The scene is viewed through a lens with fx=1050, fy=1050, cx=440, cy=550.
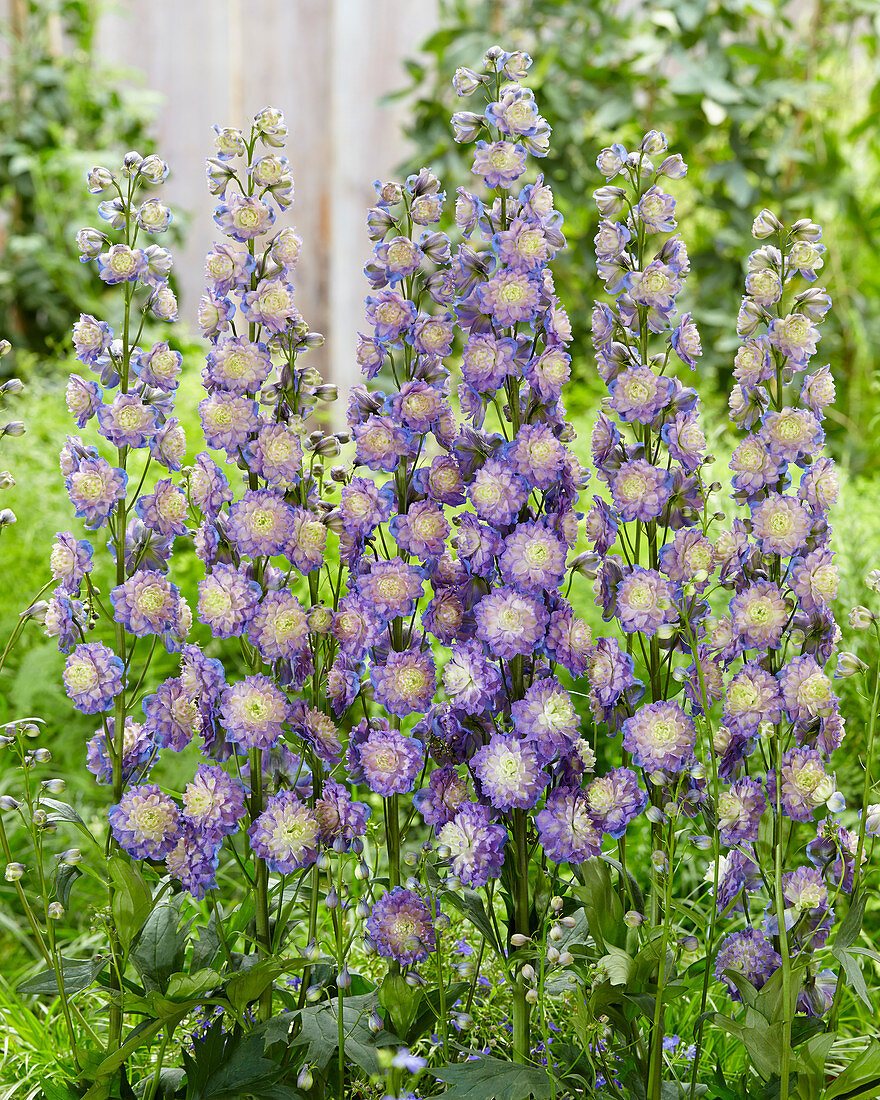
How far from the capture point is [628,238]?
Answer: 103 centimetres

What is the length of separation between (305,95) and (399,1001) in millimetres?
2844

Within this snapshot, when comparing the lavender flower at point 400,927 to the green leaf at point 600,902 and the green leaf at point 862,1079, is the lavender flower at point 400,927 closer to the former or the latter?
the green leaf at point 600,902

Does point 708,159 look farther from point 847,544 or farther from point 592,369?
point 847,544

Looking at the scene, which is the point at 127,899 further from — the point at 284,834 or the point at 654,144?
the point at 654,144

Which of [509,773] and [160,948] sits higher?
[509,773]

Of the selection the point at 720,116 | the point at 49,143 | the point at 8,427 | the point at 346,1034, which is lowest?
the point at 346,1034

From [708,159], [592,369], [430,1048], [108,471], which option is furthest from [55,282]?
[430,1048]

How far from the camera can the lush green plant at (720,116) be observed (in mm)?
2770

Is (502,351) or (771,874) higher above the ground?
(502,351)

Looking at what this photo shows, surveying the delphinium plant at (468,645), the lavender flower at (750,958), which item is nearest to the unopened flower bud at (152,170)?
the delphinium plant at (468,645)

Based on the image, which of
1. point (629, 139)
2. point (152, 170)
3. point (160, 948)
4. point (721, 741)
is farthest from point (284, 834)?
point (629, 139)

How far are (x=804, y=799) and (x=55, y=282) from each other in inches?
114

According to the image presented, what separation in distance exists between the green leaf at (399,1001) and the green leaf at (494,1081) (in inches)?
→ 2.4

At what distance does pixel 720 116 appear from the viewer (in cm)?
267
